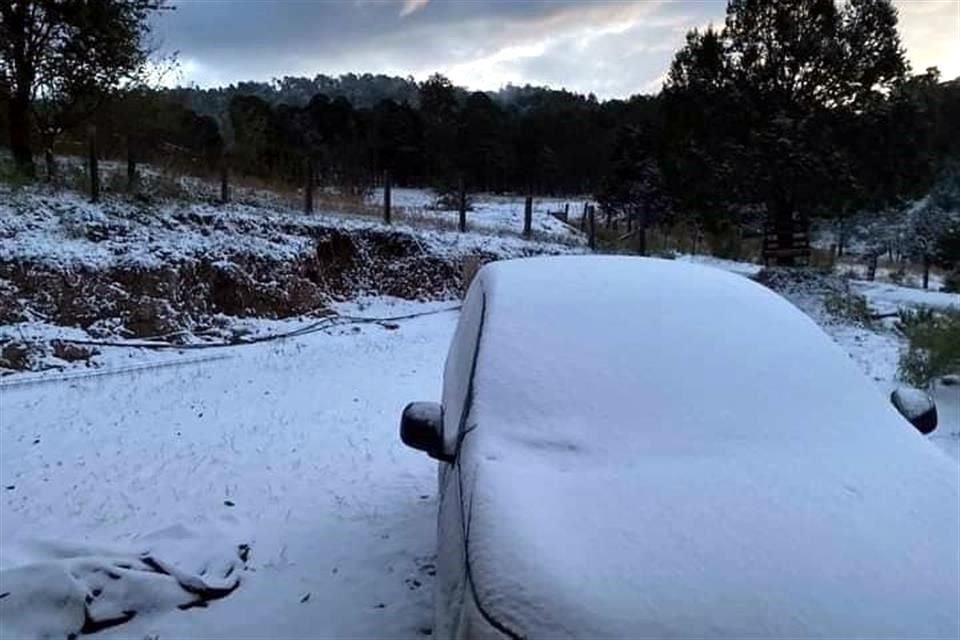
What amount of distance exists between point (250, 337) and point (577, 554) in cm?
856

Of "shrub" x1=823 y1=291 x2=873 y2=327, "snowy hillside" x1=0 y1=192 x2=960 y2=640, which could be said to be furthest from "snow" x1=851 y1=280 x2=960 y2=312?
"snowy hillside" x1=0 y1=192 x2=960 y2=640

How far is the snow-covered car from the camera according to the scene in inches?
62.7

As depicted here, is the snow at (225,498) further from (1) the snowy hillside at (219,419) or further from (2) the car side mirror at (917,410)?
(2) the car side mirror at (917,410)

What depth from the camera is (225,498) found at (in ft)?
14.8

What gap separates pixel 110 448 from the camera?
5355 millimetres

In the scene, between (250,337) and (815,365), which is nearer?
(815,365)

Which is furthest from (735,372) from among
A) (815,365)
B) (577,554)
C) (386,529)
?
(386,529)

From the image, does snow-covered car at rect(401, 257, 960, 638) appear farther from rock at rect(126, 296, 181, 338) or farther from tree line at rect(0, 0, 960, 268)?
tree line at rect(0, 0, 960, 268)

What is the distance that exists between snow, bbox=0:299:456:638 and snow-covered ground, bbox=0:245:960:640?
0.5 inches

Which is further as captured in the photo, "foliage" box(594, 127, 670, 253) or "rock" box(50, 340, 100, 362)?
"foliage" box(594, 127, 670, 253)

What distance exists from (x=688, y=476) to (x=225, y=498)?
3.28m

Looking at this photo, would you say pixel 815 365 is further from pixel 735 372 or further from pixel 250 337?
pixel 250 337

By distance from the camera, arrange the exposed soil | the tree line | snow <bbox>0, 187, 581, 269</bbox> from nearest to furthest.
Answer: the exposed soil < snow <bbox>0, 187, 581, 269</bbox> < the tree line

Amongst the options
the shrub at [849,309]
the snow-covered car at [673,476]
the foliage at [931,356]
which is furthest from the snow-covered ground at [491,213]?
the snow-covered car at [673,476]
